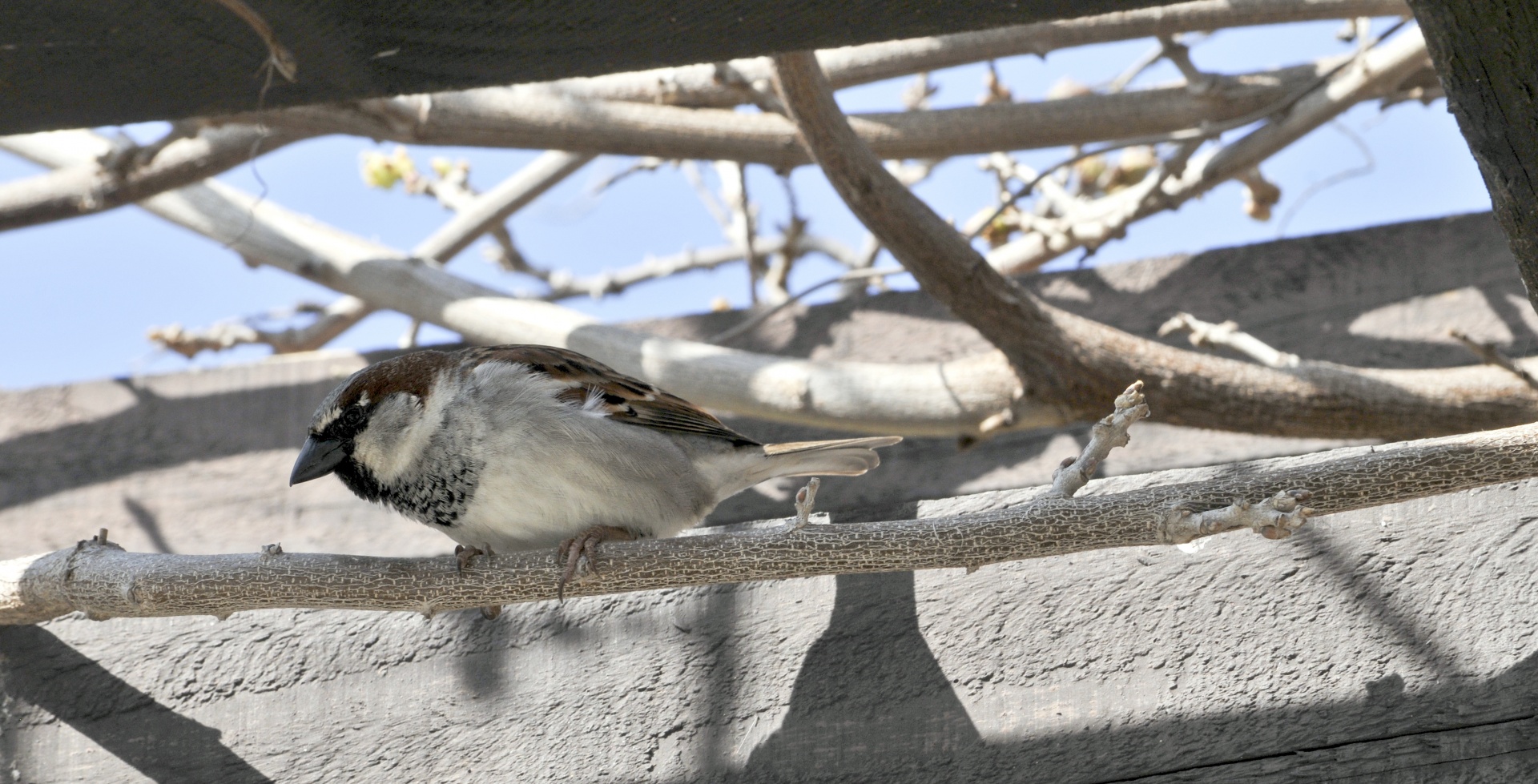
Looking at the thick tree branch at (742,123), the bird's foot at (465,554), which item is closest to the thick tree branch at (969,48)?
the thick tree branch at (742,123)

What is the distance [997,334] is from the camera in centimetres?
252

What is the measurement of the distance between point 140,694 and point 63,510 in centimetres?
126

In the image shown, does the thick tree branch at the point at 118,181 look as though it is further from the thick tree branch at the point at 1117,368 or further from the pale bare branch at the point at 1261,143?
the pale bare branch at the point at 1261,143

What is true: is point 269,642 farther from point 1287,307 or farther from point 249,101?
point 1287,307

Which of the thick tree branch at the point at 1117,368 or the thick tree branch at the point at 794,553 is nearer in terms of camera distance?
the thick tree branch at the point at 794,553

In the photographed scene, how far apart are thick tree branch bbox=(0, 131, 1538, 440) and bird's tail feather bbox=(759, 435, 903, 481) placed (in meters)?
0.42

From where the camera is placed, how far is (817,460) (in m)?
2.26

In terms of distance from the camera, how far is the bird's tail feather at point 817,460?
2221 millimetres

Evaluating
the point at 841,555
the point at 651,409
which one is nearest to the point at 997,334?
the point at 651,409

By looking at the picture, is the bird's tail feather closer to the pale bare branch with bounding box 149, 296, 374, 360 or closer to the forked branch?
the forked branch

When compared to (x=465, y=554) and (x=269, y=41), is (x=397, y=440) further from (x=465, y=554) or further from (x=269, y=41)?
(x=269, y=41)

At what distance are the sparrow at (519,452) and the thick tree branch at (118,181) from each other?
129 cm

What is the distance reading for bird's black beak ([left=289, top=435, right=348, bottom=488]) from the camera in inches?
80.8

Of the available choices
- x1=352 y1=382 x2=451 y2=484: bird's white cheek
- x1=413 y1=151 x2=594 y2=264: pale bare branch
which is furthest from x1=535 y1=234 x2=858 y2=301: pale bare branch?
x1=352 y1=382 x2=451 y2=484: bird's white cheek
